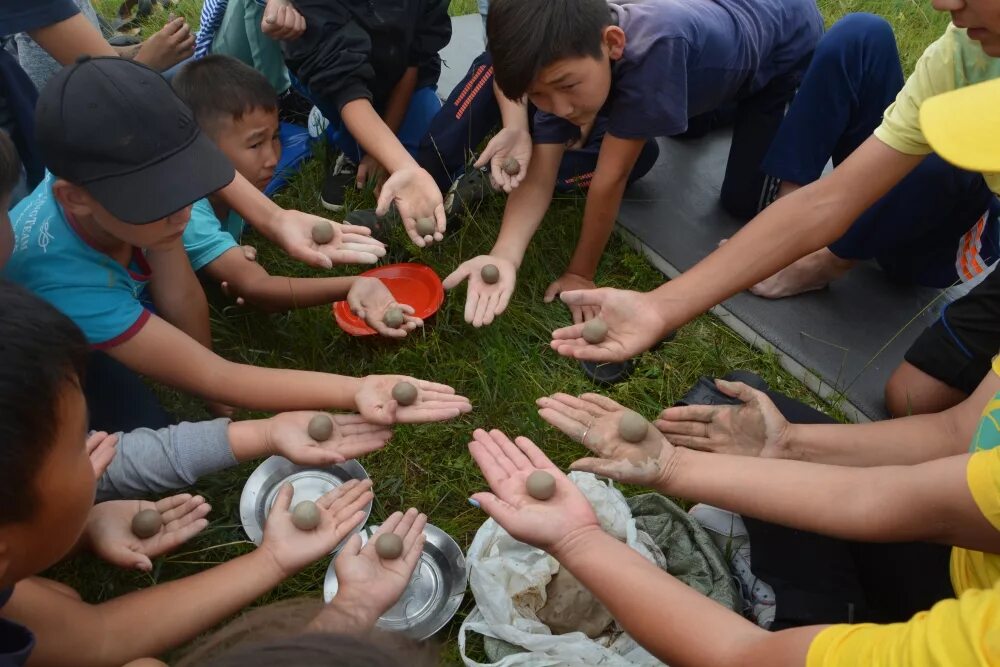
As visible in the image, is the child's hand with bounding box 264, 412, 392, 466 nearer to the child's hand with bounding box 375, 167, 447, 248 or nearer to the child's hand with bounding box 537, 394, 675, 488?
the child's hand with bounding box 537, 394, 675, 488

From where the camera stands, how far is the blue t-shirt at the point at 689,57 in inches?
111

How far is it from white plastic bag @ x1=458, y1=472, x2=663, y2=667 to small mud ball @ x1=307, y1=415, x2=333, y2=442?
528 millimetres

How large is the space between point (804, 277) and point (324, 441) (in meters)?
2.05

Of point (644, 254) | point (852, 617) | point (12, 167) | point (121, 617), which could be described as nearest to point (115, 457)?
point (121, 617)

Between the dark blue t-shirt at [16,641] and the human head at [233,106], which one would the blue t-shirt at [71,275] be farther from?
the dark blue t-shirt at [16,641]

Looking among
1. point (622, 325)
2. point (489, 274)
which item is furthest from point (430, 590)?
point (489, 274)

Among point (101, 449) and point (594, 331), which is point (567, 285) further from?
point (101, 449)

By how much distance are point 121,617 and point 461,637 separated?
0.83 m

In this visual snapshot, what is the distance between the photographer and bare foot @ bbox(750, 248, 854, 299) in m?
3.10

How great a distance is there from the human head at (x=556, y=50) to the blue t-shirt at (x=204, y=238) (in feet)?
3.78

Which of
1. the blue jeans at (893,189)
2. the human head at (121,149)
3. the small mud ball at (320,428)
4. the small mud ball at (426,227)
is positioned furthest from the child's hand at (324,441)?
the blue jeans at (893,189)

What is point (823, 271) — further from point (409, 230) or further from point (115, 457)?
point (115, 457)

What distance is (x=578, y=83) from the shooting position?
269 centimetres

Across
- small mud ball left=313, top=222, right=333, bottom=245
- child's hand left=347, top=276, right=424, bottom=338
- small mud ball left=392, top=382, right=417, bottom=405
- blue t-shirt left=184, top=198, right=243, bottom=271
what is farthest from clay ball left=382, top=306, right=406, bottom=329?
blue t-shirt left=184, top=198, right=243, bottom=271
